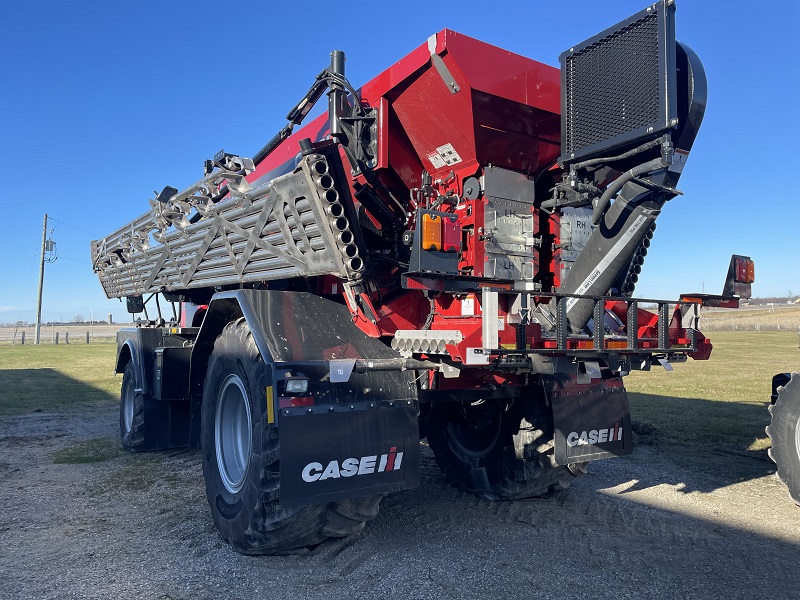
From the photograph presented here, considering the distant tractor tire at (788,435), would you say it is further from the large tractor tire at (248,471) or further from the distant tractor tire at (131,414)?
the distant tractor tire at (131,414)

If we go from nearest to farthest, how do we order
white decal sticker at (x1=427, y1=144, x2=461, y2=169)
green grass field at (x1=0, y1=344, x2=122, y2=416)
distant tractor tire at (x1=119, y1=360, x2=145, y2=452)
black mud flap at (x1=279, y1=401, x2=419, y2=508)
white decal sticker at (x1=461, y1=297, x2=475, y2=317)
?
black mud flap at (x1=279, y1=401, x2=419, y2=508) → white decal sticker at (x1=461, y1=297, x2=475, y2=317) → white decal sticker at (x1=427, y1=144, x2=461, y2=169) → distant tractor tire at (x1=119, y1=360, x2=145, y2=452) → green grass field at (x1=0, y1=344, x2=122, y2=416)

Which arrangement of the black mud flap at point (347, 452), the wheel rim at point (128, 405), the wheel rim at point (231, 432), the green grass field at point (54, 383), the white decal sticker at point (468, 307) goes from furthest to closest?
the green grass field at point (54, 383), the wheel rim at point (128, 405), the wheel rim at point (231, 432), the white decal sticker at point (468, 307), the black mud flap at point (347, 452)

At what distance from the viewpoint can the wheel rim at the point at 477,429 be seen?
533cm

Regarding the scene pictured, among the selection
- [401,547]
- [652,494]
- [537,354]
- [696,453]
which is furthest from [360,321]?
[696,453]

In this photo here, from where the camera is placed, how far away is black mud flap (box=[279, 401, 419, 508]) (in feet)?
11.5

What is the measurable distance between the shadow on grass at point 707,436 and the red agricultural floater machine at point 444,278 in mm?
2122

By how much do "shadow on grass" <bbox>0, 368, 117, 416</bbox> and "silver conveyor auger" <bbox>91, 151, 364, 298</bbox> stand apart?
230 inches

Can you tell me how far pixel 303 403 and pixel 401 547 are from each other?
50.6 inches

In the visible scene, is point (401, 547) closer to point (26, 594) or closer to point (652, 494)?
point (26, 594)

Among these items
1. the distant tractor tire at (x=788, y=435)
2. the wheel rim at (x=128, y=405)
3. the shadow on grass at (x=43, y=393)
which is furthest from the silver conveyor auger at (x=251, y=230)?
the shadow on grass at (x=43, y=393)

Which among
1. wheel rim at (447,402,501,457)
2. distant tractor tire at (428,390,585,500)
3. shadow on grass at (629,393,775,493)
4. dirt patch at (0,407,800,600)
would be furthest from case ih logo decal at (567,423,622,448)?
shadow on grass at (629,393,775,493)

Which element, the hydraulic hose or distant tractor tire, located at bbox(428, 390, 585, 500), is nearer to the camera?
the hydraulic hose

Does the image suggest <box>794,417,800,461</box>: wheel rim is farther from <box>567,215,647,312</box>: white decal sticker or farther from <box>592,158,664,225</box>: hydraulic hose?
<box>592,158,664,225</box>: hydraulic hose

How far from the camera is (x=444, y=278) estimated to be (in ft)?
12.6
